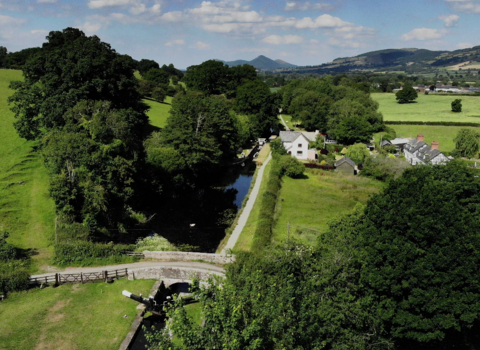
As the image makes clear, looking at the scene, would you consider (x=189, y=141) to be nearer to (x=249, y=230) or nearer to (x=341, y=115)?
(x=249, y=230)

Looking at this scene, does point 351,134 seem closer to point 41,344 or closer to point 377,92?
point 41,344

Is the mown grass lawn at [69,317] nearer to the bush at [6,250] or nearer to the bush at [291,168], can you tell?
the bush at [6,250]

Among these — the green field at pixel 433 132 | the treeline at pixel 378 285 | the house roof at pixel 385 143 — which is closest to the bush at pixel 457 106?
the green field at pixel 433 132

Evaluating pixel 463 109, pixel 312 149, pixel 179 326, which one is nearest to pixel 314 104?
pixel 312 149

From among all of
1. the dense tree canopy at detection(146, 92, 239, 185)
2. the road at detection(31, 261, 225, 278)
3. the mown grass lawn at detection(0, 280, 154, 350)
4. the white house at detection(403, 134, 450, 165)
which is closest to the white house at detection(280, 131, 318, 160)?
the dense tree canopy at detection(146, 92, 239, 185)

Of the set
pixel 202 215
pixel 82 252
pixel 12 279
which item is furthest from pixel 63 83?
pixel 12 279

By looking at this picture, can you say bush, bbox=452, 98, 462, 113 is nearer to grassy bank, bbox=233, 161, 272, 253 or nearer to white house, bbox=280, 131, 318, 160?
white house, bbox=280, 131, 318, 160
